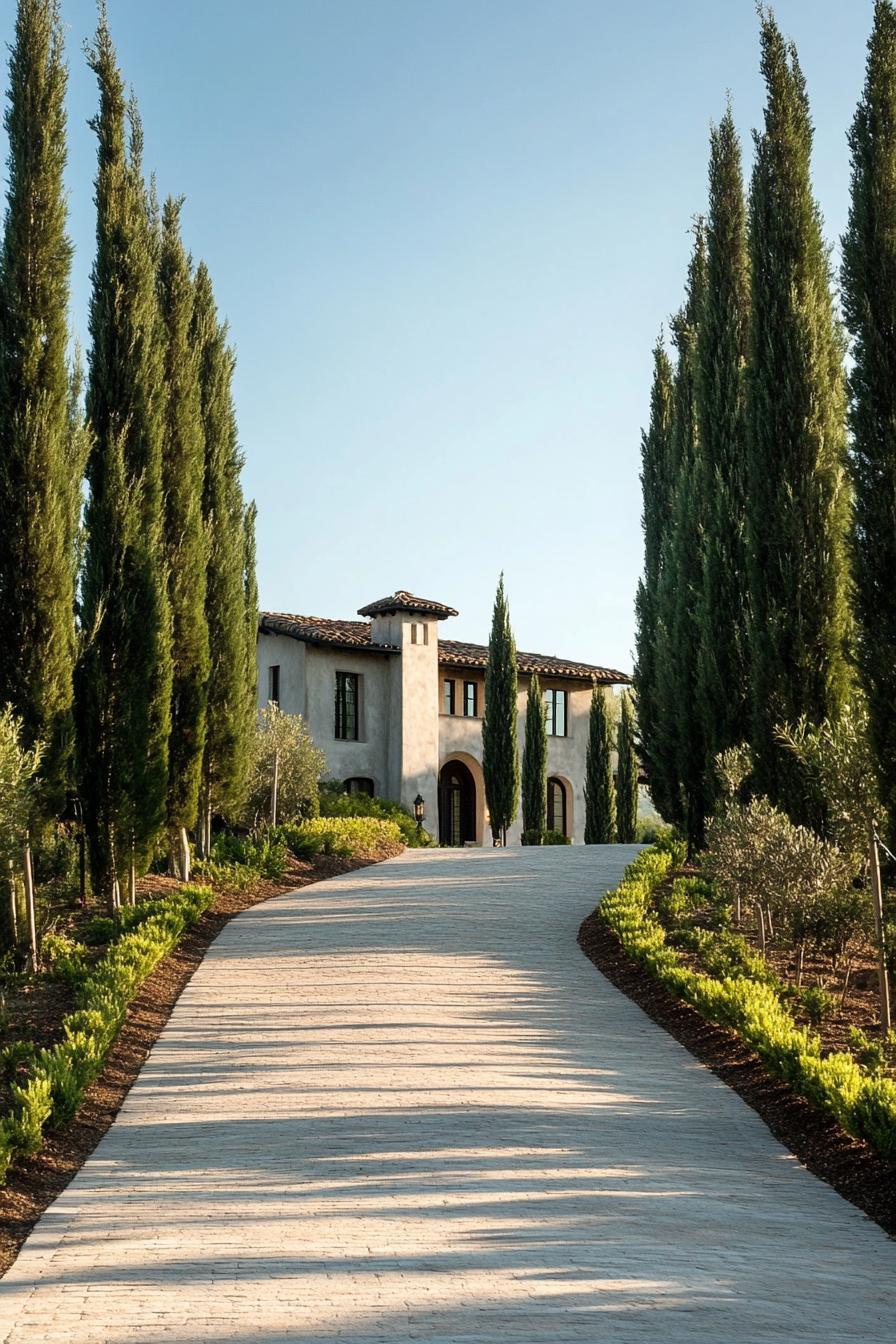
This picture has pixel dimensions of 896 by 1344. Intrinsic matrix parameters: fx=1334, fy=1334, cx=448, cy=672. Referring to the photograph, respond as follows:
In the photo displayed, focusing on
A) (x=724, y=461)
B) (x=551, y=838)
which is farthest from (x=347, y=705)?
(x=724, y=461)

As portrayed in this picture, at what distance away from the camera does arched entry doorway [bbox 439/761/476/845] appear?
37688 mm

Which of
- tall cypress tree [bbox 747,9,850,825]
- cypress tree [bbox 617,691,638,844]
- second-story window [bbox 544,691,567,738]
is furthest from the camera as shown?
second-story window [bbox 544,691,567,738]

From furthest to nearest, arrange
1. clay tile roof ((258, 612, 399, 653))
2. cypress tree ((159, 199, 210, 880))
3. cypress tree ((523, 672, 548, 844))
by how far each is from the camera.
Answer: cypress tree ((523, 672, 548, 844)), clay tile roof ((258, 612, 399, 653)), cypress tree ((159, 199, 210, 880))

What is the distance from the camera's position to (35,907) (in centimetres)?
1339

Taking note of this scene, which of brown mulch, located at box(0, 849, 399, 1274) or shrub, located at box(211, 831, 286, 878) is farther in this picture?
shrub, located at box(211, 831, 286, 878)

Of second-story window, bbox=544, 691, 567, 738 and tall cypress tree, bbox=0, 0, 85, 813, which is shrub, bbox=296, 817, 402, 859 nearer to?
tall cypress tree, bbox=0, 0, 85, 813

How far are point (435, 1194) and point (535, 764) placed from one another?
96.2 ft

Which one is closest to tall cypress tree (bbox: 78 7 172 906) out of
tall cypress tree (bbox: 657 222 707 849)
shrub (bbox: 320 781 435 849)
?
tall cypress tree (bbox: 657 222 707 849)

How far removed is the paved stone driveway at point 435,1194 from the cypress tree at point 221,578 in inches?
282

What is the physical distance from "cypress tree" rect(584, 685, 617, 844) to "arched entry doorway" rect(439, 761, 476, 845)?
327cm

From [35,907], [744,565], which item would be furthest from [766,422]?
[35,907]

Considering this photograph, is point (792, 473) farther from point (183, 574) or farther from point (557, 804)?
point (557, 804)

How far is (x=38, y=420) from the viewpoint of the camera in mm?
13570

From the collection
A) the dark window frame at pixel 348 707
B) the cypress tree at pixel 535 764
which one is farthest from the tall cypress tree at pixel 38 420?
the cypress tree at pixel 535 764
